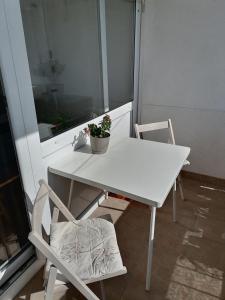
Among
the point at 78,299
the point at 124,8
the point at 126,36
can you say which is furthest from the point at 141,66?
the point at 78,299

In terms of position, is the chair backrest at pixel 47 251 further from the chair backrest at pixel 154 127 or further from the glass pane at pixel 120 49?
the glass pane at pixel 120 49

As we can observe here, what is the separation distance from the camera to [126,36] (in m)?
2.08

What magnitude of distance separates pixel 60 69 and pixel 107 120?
0.45 metres

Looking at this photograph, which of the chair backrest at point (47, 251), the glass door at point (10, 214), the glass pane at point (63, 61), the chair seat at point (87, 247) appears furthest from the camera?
the glass pane at point (63, 61)

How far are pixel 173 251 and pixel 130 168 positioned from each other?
728 mm

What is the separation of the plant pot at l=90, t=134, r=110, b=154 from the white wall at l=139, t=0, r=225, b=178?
42.0 inches

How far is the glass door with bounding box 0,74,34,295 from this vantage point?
42.9 inches

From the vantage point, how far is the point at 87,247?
3.60ft

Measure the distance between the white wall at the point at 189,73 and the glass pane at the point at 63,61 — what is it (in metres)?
0.66

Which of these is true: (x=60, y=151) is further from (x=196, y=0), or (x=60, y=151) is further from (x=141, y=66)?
(x=196, y=0)

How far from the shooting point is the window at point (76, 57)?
1229 millimetres

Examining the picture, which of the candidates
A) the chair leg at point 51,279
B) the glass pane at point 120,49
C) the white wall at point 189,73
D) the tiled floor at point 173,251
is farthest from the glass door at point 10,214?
the white wall at point 189,73

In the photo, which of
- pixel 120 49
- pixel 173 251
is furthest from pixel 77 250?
pixel 120 49

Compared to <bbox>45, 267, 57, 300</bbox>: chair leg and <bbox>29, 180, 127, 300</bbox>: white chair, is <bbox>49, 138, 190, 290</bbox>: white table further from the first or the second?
<bbox>45, 267, 57, 300</bbox>: chair leg
